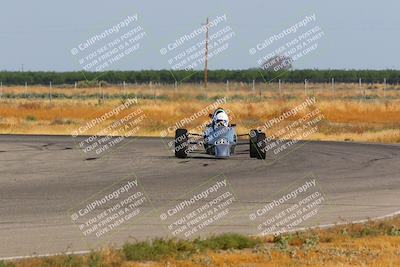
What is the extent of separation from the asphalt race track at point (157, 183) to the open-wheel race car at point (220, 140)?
0.42m

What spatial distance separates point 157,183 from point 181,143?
698 cm

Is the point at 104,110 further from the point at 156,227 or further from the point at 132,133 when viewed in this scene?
the point at 156,227

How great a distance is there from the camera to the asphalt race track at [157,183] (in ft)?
48.7

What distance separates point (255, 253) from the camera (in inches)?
505

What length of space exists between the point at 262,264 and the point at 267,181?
1040 centimetres

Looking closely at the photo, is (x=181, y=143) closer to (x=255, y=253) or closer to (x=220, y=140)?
(x=220, y=140)

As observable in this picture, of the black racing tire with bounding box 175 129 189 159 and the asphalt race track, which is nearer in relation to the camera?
the asphalt race track

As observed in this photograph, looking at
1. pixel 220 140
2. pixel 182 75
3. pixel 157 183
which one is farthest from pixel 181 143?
pixel 182 75

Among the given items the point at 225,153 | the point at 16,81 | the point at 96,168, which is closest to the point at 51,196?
the point at 96,168

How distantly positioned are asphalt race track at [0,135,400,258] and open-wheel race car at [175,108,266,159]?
42cm

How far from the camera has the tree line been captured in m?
133

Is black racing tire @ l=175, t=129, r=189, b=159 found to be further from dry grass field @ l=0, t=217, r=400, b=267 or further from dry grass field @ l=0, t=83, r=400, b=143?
dry grass field @ l=0, t=217, r=400, b=267

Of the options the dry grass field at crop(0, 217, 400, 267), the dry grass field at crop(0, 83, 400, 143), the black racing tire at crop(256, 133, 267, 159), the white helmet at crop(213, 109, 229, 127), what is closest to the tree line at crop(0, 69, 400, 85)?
the dry grass field at crop(0, 83, 400, 143)

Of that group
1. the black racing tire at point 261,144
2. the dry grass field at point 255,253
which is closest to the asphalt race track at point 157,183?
the black racing tire at point 261,144
